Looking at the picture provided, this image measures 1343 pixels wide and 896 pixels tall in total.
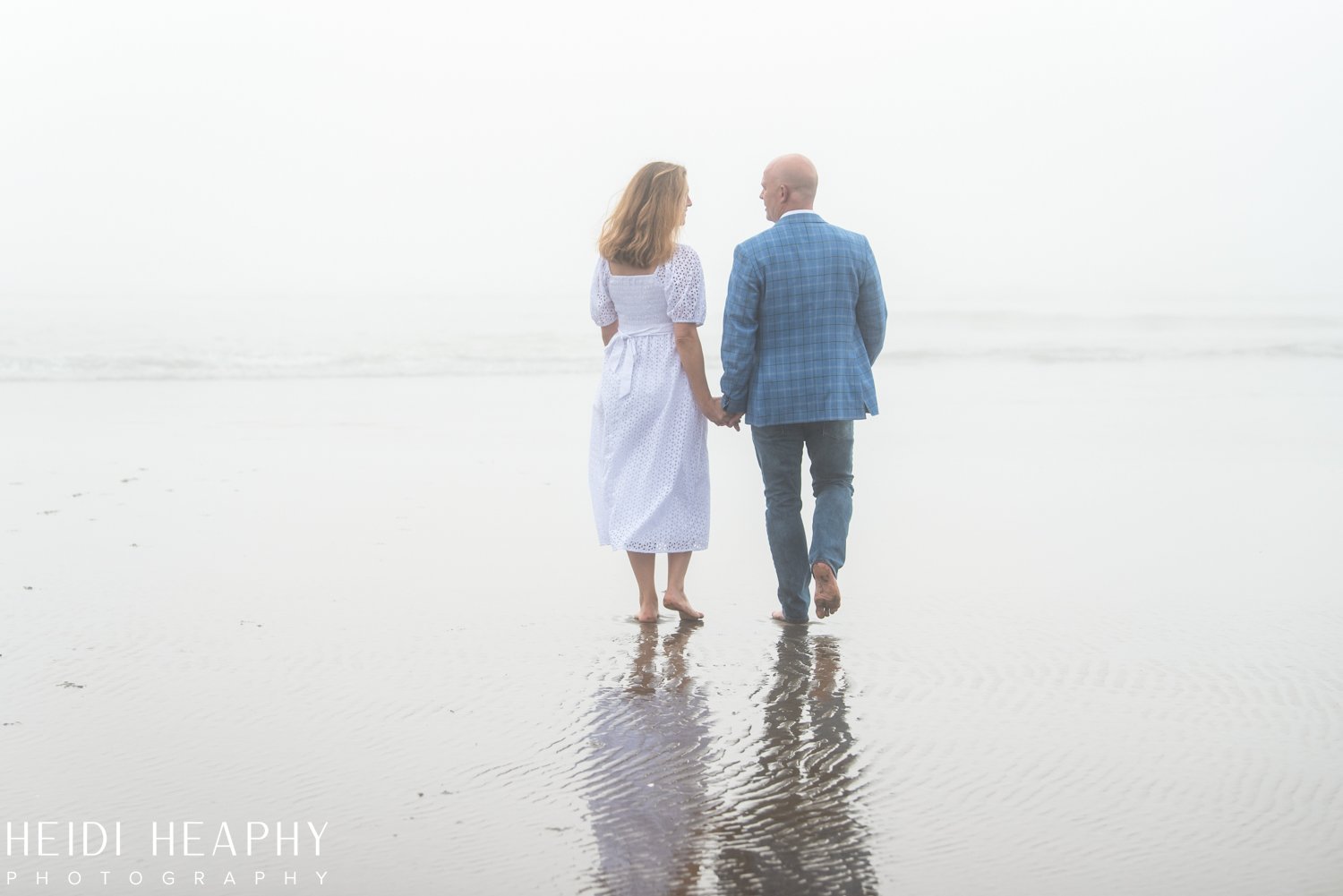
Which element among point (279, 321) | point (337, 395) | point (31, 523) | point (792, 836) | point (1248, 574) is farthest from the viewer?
point (279, 321)

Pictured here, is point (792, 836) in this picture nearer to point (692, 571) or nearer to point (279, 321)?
point (692, 571)

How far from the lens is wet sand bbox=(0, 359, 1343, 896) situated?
8.05 feet

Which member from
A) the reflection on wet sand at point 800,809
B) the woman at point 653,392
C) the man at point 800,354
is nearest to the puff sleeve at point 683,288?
the woman at point 653,392

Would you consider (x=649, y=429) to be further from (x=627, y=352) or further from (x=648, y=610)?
(x=648, y=610)

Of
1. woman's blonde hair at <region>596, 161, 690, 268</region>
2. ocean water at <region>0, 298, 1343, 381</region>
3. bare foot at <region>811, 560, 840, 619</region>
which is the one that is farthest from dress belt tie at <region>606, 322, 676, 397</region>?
ocean water at <region>0, 298, 1343, 381</region>

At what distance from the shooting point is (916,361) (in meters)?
18.2

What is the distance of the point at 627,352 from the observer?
4586 millimetres

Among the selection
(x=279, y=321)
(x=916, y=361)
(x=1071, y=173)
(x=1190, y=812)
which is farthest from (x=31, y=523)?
(x=1071, y=173)

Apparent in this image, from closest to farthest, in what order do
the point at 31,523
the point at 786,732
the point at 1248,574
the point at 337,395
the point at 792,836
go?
the point at 792,836
the point at 786,732
the point at 1248,574
the point at 31,523
the point at 337,395

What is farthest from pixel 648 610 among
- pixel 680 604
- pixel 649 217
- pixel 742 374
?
pixel 649 217

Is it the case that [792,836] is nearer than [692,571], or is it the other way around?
[792,836]

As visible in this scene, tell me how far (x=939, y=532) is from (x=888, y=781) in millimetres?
3254

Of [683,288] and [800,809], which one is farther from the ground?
[683,288]

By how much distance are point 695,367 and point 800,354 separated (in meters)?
0.36
